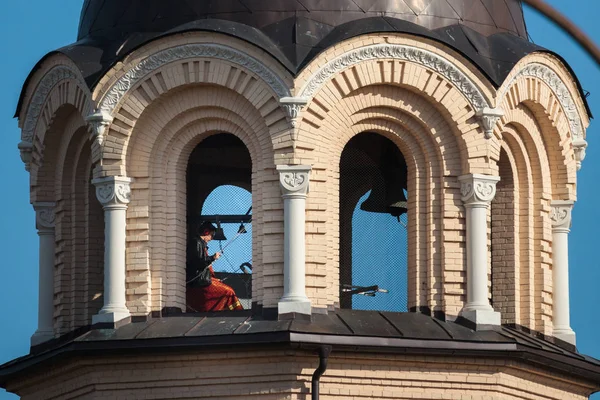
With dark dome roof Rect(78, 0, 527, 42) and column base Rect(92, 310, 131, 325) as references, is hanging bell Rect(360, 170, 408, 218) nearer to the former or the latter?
dark dome roof Rect(78, 0, 527, 42)

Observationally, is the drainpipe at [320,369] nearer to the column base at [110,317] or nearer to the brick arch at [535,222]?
the column base at [110,317]

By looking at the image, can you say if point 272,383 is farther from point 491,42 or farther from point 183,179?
point 491,42

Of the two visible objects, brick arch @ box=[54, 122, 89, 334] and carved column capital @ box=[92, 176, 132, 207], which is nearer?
carved column capital @ box=[92, 176, 132, 207]

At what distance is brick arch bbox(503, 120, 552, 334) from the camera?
63.0ft

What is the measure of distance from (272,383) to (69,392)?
9.57 feet

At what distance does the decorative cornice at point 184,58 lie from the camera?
17312 millimetres

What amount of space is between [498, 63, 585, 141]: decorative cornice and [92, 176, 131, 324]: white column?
526cm

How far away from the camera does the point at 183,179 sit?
18.4m

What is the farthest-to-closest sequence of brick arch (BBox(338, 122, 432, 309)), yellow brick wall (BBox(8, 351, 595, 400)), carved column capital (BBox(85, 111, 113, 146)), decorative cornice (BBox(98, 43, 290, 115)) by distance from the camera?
brick arch (BBox(338, 122, 432, 309)), carved column capital (BBox(85, 111, 113, 146)), decorative cornice (BBox(98, 43, 290, 115)), yellow brick wall (BBox(8, 351, 595, 400))

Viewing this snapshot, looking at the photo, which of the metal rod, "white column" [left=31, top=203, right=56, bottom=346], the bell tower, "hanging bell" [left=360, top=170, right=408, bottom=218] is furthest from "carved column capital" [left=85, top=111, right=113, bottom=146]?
the metal rod

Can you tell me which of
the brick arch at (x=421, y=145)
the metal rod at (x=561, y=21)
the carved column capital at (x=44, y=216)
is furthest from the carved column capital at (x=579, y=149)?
the metal rod at (x=561, y=21)

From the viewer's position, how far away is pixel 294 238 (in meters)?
17.0

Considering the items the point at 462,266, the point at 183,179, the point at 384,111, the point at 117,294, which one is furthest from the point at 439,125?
the point at 117,294

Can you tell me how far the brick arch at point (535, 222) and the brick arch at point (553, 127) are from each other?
0.40 feet
